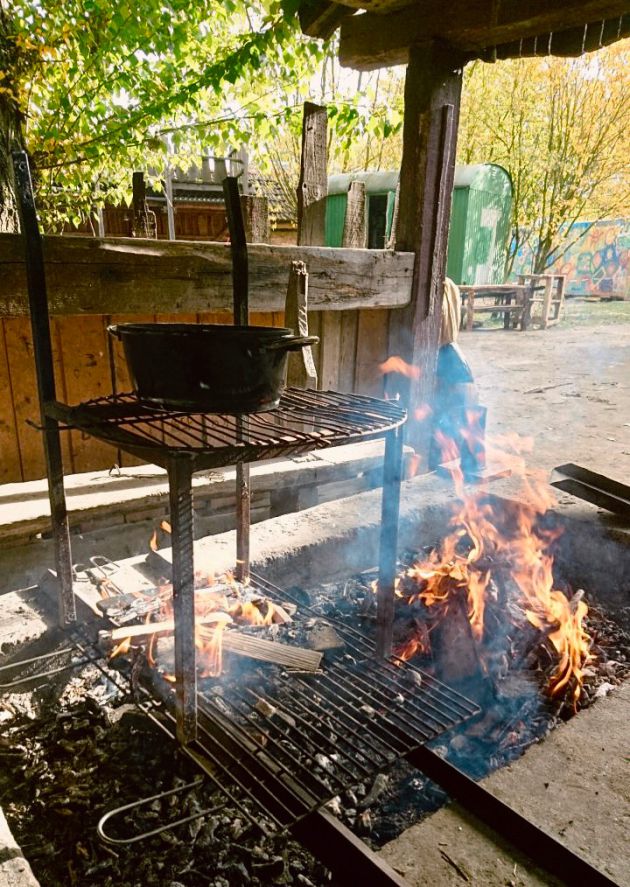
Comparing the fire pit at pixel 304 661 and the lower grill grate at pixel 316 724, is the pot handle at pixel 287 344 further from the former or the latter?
the lower grill grate at pixel 316 724

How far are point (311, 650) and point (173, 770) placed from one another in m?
0.74

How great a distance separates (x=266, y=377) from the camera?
1734mm

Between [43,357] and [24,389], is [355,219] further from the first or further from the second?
[43,357]

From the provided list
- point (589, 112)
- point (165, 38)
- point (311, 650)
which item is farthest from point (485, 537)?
point (589, 112)

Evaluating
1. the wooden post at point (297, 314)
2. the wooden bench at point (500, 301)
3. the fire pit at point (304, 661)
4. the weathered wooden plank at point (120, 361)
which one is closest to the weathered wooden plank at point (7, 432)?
the weathered wooden plank at point (120, 361)

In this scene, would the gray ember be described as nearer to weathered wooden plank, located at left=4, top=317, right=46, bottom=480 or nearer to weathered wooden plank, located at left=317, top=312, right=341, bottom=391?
weathered wooden plank, located at left=4, top=317, right=46, bottom=480

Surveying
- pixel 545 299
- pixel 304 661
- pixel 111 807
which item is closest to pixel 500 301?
pixel 545 299

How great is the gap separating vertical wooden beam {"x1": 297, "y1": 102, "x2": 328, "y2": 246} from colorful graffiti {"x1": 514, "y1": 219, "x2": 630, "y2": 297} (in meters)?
22.1

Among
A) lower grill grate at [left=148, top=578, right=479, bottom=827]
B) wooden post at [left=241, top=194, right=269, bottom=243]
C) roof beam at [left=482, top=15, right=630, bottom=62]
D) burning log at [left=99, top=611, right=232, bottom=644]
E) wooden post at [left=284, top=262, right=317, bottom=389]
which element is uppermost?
roof beam at [left=482, top=15, right=630, bottom=62]

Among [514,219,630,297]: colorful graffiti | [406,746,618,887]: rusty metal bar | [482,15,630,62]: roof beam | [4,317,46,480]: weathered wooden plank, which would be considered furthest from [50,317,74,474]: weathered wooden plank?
[514,219,630,297]: colorful graffiti

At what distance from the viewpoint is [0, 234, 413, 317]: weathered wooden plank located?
3.06 m

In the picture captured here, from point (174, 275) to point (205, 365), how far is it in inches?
78.3

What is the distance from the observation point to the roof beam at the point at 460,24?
3260 mm

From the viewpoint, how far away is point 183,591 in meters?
1.74
